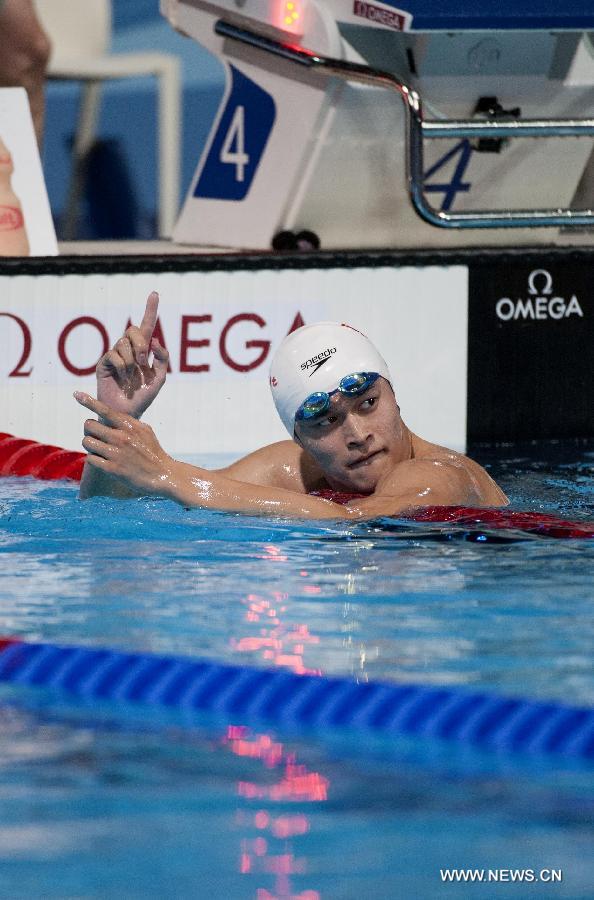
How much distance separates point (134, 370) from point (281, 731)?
1388mm

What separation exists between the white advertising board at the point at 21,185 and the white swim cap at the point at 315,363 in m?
2.74

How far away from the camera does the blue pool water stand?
1.98 metres

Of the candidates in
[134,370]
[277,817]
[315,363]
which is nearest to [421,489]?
[315,363]

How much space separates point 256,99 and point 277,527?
336cm

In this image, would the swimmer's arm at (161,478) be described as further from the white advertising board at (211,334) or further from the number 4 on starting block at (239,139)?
the number 4 on starting block at (239,139)

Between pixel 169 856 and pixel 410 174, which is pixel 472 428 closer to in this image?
pixel 410 174

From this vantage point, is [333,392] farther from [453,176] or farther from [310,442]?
[453,176]

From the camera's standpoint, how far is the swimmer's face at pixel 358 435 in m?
3.93

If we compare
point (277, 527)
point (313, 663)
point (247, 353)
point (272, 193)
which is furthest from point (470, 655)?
point (272, 193)

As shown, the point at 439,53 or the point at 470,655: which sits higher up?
the point at 439,53

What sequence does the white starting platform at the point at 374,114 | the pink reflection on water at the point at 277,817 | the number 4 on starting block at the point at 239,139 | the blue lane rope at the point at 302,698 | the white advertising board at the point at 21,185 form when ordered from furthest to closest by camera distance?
the number 4 on starting block at the point at 239,139, the white starting platform at the point at 374,114, the white advertising board at the point at 21,185, the blue lane rope at the point at 302,698, the pink reflection on water at the point at 277,817

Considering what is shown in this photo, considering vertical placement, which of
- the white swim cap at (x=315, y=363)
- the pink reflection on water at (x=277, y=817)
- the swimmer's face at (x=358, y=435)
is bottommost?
the pink reflection on water at (x=277, y=817)

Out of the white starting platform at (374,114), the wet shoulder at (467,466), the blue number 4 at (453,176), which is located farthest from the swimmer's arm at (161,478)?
the blue number 4 at (453,176)

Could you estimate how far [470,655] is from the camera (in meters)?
2.87
